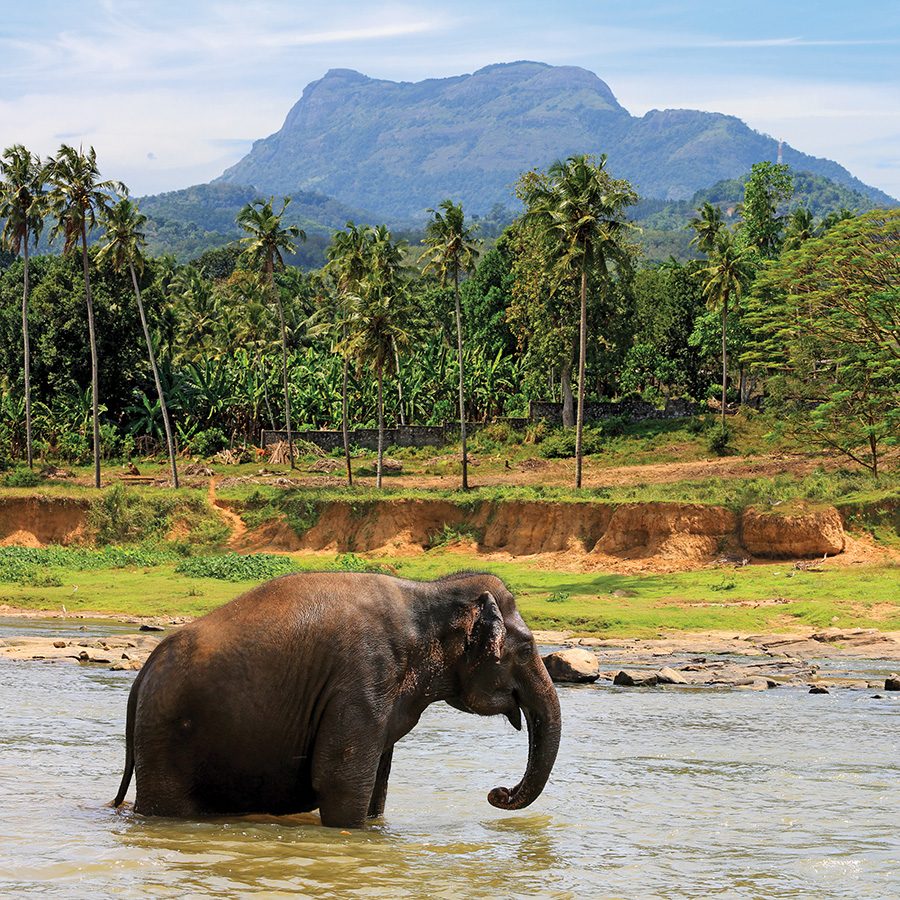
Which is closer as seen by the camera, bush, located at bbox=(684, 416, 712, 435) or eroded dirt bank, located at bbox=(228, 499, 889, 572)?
eroded dirt bank, located at bbox=(228, 499, 889, 572)

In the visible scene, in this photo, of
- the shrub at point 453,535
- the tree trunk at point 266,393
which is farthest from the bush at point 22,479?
the shrub at point 453,535

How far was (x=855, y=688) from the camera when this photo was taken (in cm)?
2358

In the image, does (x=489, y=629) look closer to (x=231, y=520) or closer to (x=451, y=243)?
(x=231, y=520)

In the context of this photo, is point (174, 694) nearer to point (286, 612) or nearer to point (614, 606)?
point (286, 612)

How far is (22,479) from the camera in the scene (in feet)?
194

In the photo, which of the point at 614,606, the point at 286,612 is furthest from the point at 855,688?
the point at 286,612

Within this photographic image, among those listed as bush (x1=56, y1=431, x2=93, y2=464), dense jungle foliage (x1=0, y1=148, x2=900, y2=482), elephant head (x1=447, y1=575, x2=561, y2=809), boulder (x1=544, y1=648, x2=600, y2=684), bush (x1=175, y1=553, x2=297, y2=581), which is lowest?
bush (x1=175, y1=553, x2=297, y2=581)

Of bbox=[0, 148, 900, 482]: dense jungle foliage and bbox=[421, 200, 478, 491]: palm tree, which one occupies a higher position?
bbox=[421, 200, 478, 491]: palm tree

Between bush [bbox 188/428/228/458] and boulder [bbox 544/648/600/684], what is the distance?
49.1m

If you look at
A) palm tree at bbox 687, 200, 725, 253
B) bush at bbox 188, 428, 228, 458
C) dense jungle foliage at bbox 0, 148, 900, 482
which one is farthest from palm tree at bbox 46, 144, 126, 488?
palm tree at bbox 687, 200, 725, 253

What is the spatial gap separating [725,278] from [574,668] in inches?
1826

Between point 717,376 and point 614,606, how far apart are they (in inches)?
1836

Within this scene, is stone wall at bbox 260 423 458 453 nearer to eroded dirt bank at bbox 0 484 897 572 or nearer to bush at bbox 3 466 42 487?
bush at bbox 3 466 42 487

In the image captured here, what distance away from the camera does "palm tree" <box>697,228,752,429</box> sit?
66938mm
